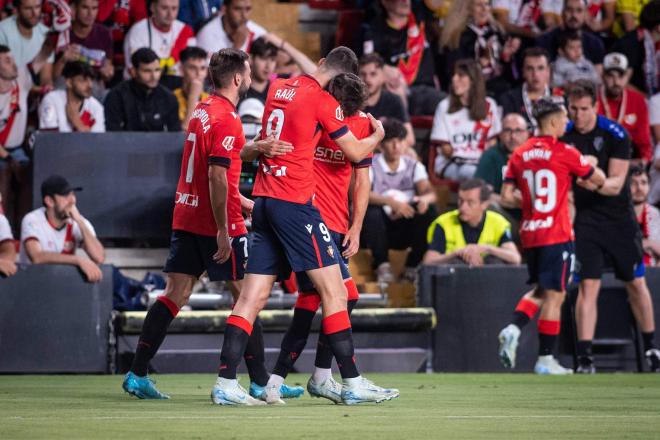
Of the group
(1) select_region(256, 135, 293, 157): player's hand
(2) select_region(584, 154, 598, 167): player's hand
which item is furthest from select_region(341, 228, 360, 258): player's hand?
(2) select_region(584, 154, 598, 167): player's hand

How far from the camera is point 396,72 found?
15.1 metres

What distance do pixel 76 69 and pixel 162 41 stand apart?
1562 mm

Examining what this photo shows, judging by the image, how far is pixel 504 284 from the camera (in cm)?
1250

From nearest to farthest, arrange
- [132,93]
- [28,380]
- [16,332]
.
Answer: [28,380], [16,332], [132,93]

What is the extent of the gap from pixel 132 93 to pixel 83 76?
1.72ft

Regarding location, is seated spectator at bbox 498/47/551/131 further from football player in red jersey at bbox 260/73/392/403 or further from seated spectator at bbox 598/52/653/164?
football player in red jersey at bbox 260/73/392/403

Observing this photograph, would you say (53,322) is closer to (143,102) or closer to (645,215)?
(143,102)

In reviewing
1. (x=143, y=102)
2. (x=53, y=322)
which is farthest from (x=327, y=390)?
(x=143, y=102)

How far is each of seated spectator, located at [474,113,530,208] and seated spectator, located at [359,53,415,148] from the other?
35.1 inches

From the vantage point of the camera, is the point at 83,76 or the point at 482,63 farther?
the point at 482,63

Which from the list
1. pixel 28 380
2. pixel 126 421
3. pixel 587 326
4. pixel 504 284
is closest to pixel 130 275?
pixel 28 380

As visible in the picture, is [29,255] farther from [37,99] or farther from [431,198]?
[431,198]

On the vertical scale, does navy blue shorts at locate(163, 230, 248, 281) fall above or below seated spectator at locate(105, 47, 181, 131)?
below

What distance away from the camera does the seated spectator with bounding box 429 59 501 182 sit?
1459 centimetres
